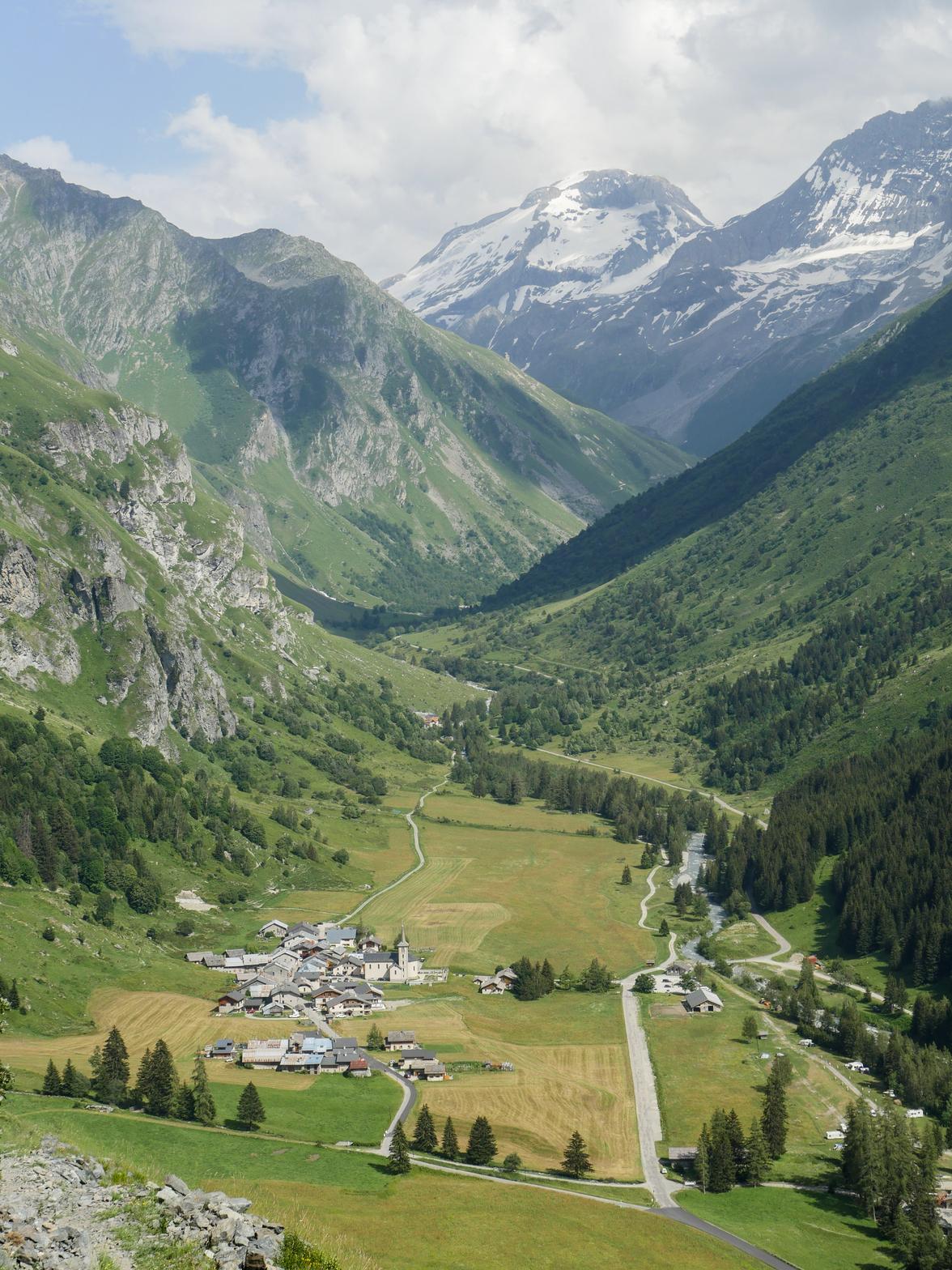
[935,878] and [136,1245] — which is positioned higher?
[935,878]

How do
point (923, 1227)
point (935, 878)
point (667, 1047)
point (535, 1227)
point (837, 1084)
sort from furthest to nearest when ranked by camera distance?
point (935, 878), point (667, 1047), point (837, 1084), point (923, 1227), point (535, 1227)

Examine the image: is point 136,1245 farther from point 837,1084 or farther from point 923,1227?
point 837,1084

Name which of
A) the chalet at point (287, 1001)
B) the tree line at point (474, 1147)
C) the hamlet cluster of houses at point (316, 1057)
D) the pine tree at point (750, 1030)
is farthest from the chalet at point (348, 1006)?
the pine tree at point (750, 1030)

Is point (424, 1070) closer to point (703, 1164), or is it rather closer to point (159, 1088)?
point (159, 1088)

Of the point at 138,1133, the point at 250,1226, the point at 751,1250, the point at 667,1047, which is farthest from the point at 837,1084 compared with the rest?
the point at 250,1226

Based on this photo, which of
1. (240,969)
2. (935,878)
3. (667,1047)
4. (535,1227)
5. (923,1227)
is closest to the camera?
(535,1227)

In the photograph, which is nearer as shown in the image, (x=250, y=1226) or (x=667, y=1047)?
(x=250, y=1226)
